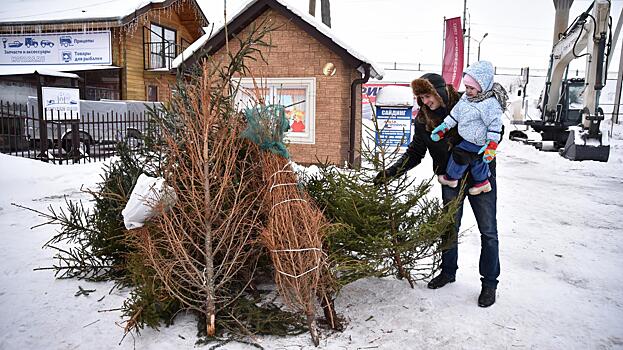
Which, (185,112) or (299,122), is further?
(299,122)

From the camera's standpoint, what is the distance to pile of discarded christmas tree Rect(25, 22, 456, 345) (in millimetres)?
2779

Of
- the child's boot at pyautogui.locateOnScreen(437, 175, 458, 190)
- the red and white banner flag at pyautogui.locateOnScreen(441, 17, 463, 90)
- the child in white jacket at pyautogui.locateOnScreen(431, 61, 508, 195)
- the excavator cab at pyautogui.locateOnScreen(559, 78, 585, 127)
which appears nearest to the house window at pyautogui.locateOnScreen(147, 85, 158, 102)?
the red and white banner flag at pyautogui.locateOnScreen(441, 17, 463, 90)

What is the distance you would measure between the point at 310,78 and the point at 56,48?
15.9 m

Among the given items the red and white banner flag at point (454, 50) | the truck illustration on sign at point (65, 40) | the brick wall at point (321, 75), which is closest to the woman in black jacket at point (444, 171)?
the brick wall at point (321, 75)

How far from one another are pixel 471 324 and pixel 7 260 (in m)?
4.44

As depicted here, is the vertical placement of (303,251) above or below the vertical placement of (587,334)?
above

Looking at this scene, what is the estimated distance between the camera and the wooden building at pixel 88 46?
18688mm

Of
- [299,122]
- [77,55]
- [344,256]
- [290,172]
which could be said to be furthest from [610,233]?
[77,55]

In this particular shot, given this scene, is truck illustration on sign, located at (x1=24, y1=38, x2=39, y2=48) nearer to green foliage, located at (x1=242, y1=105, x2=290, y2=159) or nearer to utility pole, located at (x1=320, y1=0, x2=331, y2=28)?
utility pole, located at (x1=320, y1=0, x2=331, y2=28)

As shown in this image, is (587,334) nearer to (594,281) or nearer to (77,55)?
(594,281)

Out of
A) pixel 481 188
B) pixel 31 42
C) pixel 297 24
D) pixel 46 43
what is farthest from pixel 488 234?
pixel 31 42

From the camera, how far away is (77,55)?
19.5 m

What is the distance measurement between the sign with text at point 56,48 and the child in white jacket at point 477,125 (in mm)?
19766

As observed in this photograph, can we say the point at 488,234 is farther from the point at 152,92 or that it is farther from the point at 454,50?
the point at 152,92
